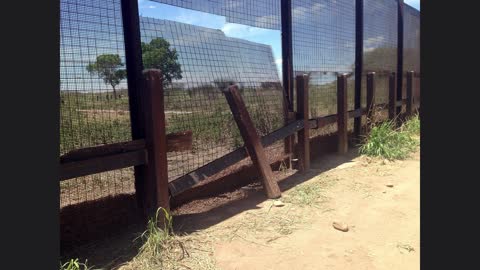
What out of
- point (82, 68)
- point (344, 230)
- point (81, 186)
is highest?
point (82, 68)

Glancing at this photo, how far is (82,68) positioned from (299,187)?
2921 millimetres

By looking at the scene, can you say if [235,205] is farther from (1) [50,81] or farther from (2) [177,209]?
(1) [50,81]

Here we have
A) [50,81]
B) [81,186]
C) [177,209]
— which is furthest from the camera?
[177,209]

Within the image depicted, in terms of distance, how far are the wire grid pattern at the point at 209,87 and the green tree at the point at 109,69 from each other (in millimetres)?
362

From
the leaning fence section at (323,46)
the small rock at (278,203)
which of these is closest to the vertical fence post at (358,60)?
the leaning fence section at (323,46)

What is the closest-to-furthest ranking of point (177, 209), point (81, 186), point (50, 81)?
point (50, 81)
point (81, 186)
point (177, 209)

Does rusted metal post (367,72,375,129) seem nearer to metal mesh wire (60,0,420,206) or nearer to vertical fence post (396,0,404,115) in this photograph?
metal mesh wire (60,0,420,206)

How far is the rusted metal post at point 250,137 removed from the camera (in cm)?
426

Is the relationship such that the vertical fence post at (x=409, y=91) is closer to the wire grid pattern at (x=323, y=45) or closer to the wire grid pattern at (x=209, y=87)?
the wire grid pattern at (x=323, y=45)

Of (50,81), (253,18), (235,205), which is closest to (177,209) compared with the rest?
(235,205)

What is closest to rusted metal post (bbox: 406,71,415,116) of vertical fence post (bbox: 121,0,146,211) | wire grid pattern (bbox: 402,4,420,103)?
wire grid pattern (bbox: 402,4,420,103)

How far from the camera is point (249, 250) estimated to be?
3.24 m

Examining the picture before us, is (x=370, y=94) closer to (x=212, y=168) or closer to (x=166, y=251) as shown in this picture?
(x=212, y=168)

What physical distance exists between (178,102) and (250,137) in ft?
2.91
